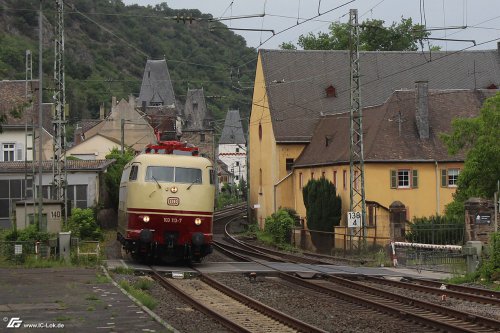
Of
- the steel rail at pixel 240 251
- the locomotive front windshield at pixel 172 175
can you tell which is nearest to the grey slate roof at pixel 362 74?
the steel rail at pixel 240 251

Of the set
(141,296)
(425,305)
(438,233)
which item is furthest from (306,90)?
(425,305)

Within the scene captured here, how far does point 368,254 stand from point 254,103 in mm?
36718

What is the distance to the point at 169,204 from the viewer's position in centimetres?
2880

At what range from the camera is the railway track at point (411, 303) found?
15766 mm

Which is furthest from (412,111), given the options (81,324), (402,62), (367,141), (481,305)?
(81,324)

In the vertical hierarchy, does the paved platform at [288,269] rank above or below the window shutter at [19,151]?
below

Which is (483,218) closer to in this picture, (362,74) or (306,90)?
(306,90)

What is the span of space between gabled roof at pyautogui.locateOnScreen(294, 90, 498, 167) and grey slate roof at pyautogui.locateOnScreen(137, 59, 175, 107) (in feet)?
278

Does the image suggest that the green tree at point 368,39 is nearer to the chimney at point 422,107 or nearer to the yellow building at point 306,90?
the yellow building at point 306,90

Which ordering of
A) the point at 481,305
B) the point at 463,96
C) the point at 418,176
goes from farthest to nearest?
1. the point at 463,96
2. the point at 418,176
3. the point at 481,305

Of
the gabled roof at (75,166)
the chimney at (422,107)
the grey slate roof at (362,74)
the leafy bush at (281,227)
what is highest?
the grey slate roof at (362,74)

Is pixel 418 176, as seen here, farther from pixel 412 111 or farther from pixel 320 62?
pixel 320 62

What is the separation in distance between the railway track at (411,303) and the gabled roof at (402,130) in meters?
26.4

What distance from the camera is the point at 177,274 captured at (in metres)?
26.7
